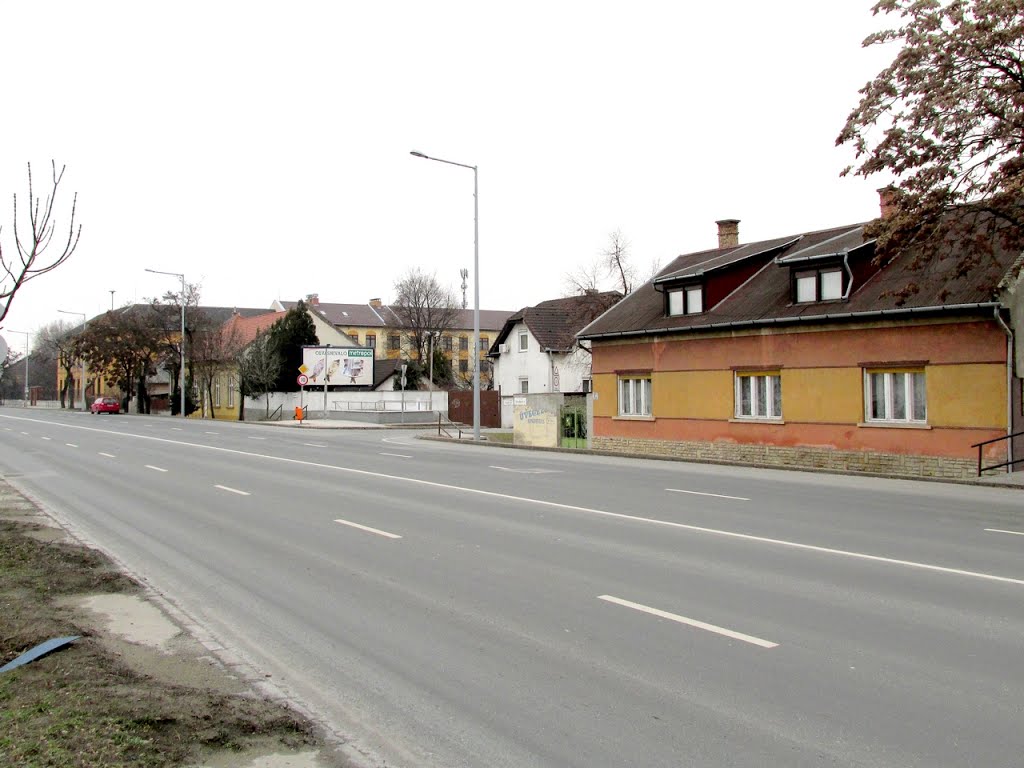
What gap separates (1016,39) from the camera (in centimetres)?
1588

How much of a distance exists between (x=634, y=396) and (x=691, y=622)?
22.0 m

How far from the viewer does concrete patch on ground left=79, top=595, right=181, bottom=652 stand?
6762mm

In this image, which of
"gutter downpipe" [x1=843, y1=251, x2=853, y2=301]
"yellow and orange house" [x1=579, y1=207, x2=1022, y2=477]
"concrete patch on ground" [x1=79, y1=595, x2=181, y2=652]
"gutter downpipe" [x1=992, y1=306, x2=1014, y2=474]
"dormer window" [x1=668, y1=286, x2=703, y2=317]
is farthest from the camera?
"dormer window" [x1=668, y1=286, x2=703, y2=317]

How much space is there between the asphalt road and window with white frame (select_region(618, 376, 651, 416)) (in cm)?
1242

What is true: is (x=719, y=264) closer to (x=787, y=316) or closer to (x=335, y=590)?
(x=787, y=316)

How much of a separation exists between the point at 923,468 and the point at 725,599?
14.8m

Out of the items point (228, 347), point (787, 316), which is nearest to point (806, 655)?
point (787, 316)

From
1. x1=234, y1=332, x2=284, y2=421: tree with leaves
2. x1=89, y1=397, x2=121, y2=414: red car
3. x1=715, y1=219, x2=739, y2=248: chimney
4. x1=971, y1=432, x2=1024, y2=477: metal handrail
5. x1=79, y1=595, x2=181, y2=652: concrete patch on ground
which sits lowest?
x1=79, y1=595, x2=181, y2=652: concrete patch on ground

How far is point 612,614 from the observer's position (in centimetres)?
730

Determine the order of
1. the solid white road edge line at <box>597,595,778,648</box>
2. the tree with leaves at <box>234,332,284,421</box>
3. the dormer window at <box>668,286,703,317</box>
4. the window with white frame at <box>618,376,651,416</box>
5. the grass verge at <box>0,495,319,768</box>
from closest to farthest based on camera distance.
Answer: the grass verge at <box>0,495,319,768</box>, the solid white road edge line at <box>597,595,778,648</box>, the dormer window at <box>668,286,703,317</box>, the window with white frame at <box>618,376,651,416</box>, the tree with leaves at <box>234,332,284,421</box>

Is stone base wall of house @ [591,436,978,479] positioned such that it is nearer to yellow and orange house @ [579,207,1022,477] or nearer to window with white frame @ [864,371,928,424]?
yellow and orange house @ [579,207,1022,477]

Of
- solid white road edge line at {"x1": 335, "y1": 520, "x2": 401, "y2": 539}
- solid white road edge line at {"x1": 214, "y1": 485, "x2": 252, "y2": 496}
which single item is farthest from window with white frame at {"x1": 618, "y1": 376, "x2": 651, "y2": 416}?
solid white road edge line at {"x1": 335, "y1": 520, "x2": 401, "y2": 539}

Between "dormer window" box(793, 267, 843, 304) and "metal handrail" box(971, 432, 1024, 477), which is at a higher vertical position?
"dormer window" box(793, 267, 843, 304)

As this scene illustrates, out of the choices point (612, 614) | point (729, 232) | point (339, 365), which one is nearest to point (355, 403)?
point (339, 365)
